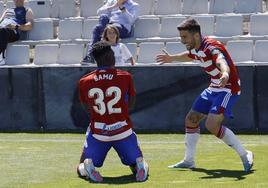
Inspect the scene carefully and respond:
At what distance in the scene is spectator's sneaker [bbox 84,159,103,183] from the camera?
8.56 meters

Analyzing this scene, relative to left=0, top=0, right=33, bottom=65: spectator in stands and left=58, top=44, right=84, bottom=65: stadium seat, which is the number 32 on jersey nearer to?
left=58, top=44, right=84, bottom=65: stadium seat

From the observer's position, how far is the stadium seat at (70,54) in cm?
1620

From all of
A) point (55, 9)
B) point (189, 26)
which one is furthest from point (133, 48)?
point (189, 26)

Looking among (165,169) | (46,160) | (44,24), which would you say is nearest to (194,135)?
(165,169)

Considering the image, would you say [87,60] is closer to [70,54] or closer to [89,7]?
[70,54]

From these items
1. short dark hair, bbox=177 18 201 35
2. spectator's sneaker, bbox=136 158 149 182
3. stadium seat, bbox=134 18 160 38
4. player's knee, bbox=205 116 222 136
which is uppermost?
short dark hair, bbox=177 18 201 35

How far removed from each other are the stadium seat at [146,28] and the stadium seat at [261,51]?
8.61ft

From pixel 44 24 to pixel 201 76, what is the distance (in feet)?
17.0

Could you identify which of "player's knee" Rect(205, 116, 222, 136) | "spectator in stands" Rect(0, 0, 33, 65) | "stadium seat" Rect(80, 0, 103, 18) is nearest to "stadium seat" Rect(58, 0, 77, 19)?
"stadium seat" Rect(80, 0, 103, 18)

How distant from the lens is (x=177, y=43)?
15.3 m

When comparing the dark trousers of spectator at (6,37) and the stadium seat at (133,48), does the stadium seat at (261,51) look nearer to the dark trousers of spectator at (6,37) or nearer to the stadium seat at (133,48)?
the stadium seat at (133,48)

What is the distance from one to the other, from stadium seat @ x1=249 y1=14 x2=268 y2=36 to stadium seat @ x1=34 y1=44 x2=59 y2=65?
13.2 ft

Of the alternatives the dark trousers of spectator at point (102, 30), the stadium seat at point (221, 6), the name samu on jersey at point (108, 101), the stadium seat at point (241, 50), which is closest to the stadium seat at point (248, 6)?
the stadium seat at point (221, 6)

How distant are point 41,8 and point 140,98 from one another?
216 inches
